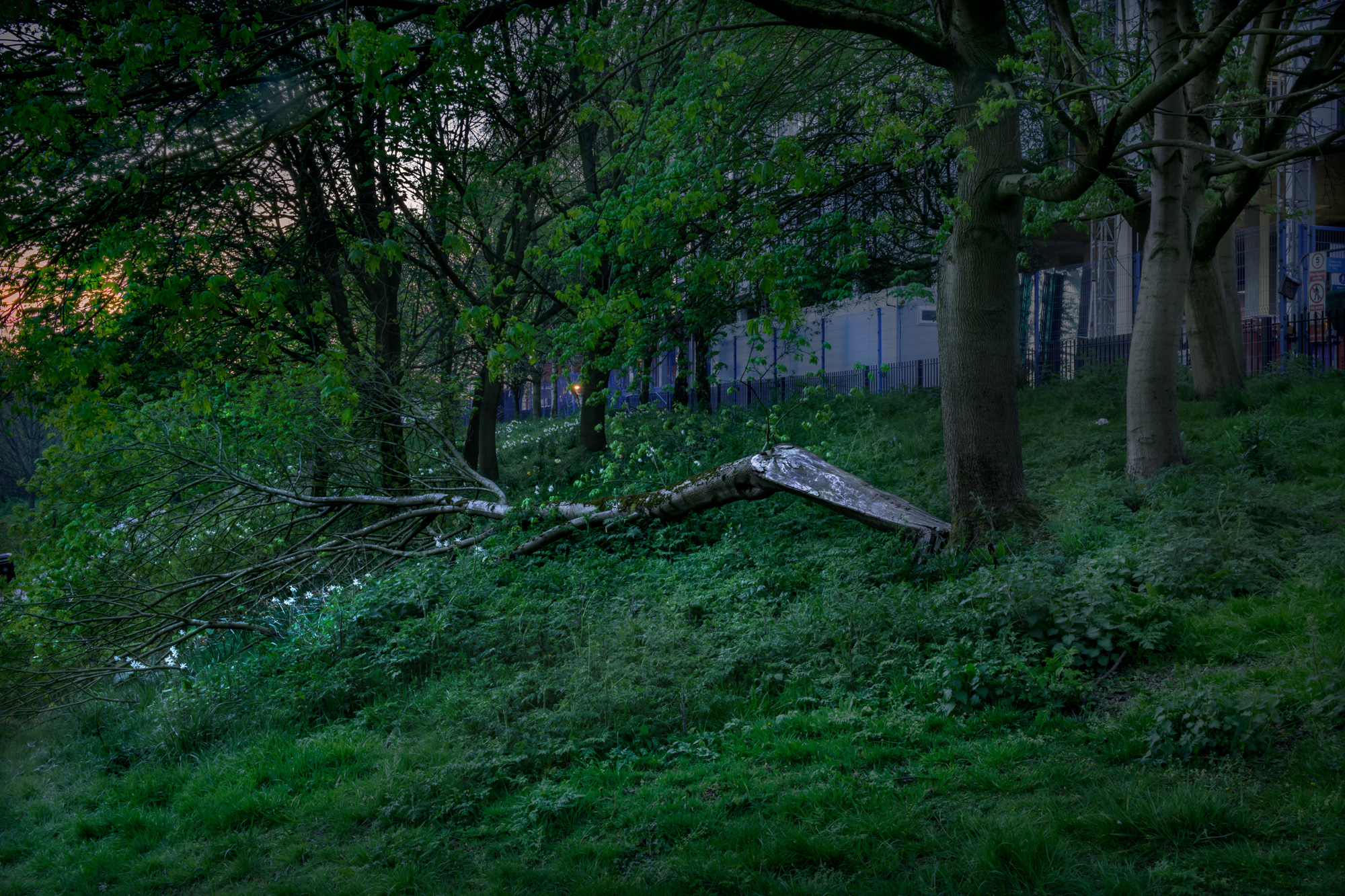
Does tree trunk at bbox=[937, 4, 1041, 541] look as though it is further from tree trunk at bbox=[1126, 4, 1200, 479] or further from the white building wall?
the white building wall

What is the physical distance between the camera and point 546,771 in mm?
4816

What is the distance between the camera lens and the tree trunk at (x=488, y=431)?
50.0 feet

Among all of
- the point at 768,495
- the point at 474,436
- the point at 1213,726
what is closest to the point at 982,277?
the point at 768,495

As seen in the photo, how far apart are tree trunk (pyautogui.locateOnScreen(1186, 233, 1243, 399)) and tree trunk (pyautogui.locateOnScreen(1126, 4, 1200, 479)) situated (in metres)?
2.80

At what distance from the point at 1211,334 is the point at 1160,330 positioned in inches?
147

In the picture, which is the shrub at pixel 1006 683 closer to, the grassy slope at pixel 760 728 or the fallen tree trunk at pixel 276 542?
the grassy slope at pixel 760 728

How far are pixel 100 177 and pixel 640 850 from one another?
5367 mm

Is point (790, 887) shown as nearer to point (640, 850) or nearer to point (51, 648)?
point (640, 850)

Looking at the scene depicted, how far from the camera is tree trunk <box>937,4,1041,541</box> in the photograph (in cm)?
699

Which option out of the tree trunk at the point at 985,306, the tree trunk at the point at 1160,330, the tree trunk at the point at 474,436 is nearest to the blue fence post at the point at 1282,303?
the tree trunk at the point at 1160,330

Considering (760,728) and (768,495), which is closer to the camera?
(760,728)

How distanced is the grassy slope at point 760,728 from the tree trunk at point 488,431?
253 inches

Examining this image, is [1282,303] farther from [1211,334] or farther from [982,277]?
[982,277]

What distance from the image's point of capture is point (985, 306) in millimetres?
7043
